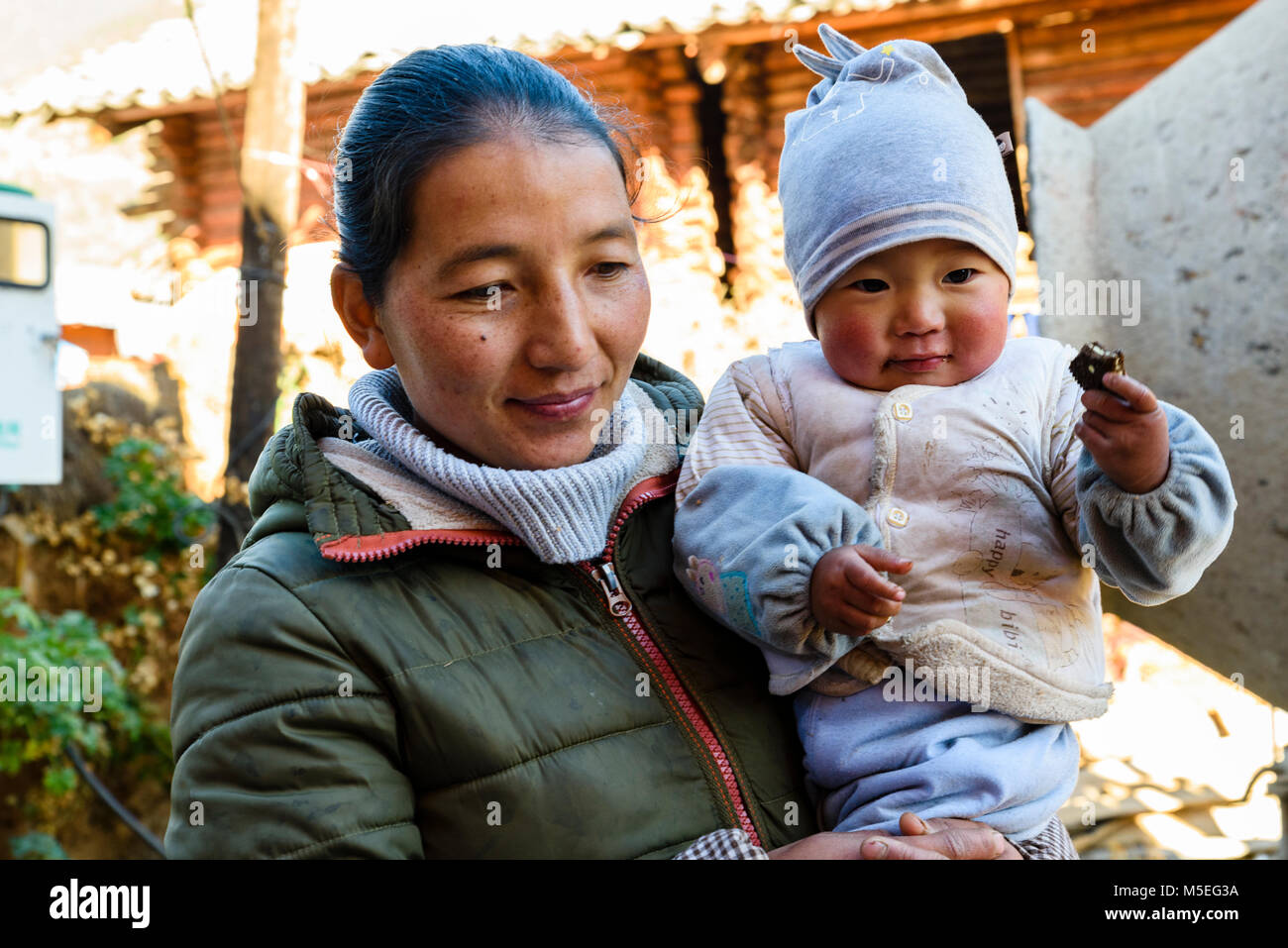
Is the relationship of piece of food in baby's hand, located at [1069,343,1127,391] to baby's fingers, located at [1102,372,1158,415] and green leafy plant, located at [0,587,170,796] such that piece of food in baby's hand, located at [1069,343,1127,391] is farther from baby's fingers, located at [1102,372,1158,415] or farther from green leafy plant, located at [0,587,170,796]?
green leafy plant, located at [0,587,170,796]

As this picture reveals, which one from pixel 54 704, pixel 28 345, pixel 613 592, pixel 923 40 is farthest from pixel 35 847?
pixel 923 40

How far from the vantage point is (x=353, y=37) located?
6.57 meters

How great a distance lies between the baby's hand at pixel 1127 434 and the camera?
4.26ft

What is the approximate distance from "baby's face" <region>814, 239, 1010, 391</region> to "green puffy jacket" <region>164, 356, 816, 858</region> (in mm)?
416

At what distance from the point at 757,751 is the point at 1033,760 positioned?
36 cm

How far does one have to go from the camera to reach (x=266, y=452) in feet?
4.99

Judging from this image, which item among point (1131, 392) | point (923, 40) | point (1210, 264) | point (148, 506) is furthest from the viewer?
point (923, 40)

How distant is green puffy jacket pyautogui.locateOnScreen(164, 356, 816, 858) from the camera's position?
123cm

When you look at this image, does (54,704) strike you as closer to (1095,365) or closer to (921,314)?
(921,314)

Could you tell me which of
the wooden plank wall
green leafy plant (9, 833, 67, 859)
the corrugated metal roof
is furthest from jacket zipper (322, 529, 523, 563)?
the corrugated metal roof

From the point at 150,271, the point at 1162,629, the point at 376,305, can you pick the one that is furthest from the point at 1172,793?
the point at 150,271

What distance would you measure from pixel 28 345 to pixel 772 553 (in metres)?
4.24

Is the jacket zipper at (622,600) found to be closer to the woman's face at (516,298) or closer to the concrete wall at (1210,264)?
the woman's face at (516,298)
